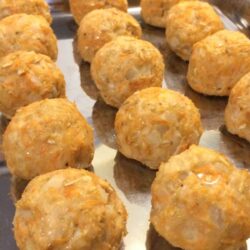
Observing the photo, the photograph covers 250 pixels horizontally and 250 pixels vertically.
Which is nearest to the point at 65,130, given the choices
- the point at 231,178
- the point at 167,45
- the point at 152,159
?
the point at 152,159

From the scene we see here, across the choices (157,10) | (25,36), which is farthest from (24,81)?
(157,10)

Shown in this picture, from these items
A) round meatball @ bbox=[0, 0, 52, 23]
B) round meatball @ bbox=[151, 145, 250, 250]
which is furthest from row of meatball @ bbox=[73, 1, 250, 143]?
round meatball @ bbox=[151, 145, 250, 250]

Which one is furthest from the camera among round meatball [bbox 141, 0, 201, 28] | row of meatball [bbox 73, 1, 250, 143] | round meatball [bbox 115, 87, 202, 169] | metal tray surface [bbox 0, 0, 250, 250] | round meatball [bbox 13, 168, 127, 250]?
round meatball [bbox 141, 0, 201, 28]

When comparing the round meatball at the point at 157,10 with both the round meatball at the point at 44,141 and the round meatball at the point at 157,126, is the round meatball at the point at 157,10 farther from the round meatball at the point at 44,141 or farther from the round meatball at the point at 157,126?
the round meatball at the point at 44,141

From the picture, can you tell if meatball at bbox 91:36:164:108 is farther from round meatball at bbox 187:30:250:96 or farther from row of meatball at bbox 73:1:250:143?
round meatball at bbox 187:30:250:96

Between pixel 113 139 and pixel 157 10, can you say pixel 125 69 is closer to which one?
pixel 113 139

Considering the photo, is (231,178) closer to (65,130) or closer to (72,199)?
(72,199)
